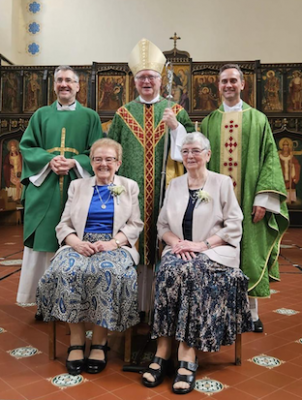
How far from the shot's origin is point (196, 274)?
2652 mm

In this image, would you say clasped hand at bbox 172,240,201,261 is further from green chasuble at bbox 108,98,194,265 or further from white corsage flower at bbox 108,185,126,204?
green chasuble at bbox 108,98,194,265

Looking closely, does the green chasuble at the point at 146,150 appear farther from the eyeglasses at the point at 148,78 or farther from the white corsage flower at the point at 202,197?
the white corsage flower at the point at 202,197

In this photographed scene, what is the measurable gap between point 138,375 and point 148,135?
186cm

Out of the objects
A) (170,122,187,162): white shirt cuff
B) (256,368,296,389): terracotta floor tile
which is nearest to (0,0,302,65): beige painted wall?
(170,122,187,162): white shirt cuff

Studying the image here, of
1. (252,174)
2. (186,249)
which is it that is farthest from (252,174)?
(186,249)

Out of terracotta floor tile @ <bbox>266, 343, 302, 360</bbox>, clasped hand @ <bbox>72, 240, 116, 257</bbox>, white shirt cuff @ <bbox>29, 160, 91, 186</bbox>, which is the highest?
white shirt cuff @ <bbox>29, 160, 91, 186</bbox>

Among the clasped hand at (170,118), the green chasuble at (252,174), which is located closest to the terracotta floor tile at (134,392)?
the green chasuble at (252,174)

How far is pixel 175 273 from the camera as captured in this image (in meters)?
2.67

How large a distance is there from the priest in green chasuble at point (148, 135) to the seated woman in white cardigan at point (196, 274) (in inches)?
18.1

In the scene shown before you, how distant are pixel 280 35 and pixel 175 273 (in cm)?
1275

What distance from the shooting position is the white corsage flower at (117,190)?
3.08 meters

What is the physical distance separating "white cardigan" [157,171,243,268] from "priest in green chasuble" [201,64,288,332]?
535mm

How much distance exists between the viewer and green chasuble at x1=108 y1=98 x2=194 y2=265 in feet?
11.7

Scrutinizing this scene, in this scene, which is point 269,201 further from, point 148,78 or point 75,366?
point 75,366
